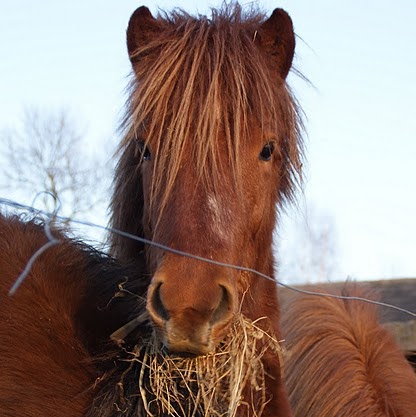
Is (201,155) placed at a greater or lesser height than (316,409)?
greater

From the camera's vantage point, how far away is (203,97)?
10.6ft

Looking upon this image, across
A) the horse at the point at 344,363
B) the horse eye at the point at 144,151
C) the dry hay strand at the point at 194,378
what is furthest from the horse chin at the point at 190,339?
the horse at the point at 344,363

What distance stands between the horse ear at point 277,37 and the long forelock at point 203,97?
7 cm

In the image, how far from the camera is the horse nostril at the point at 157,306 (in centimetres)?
266

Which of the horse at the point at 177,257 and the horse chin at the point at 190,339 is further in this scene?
the horse at the point at 177,257

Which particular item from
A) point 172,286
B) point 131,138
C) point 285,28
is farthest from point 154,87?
point 172,286

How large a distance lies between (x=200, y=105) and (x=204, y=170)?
31 centimetres

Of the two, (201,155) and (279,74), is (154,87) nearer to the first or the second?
(201,155)

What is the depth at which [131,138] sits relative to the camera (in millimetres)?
3508

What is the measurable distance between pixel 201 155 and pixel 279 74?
0.85 metres

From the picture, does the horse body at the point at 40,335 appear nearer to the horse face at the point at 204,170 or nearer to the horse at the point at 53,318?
the horse at the point at 53,318

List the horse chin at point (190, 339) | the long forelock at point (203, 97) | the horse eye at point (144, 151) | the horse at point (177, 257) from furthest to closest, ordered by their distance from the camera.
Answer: the horse eye at point (144, 151), the long forelock at point (203, 97), the horse at point (177, 257), the horse chin at point (190, 339)

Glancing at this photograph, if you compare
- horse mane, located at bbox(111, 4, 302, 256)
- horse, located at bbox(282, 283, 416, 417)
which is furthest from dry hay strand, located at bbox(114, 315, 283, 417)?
horse, located at bbox(282, 283, 416, 417)

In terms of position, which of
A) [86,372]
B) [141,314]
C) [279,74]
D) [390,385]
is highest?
[279,74]
